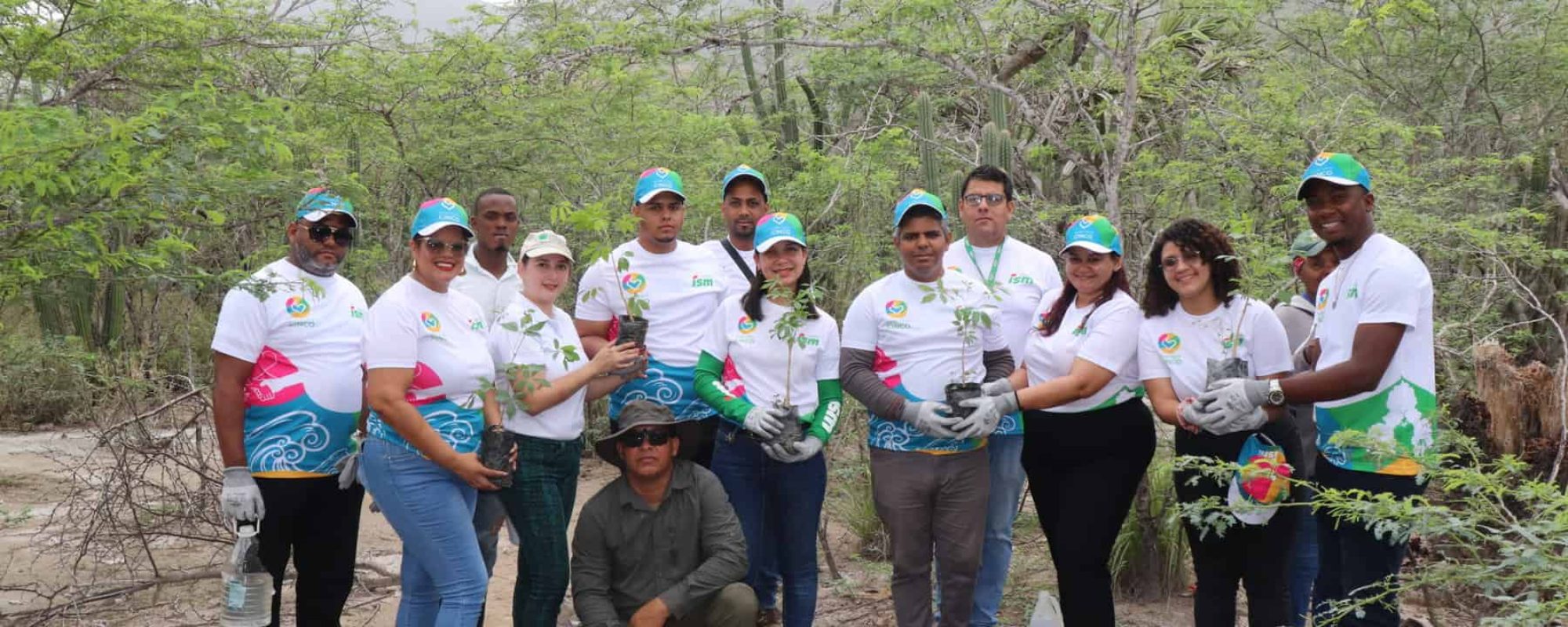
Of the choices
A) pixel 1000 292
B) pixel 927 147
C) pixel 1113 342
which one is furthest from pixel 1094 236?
pixel 927 147

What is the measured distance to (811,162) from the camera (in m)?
8.42

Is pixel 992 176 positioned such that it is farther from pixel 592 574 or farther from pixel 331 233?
pixel 331 233

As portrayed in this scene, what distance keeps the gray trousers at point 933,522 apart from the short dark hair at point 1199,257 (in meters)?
0.81

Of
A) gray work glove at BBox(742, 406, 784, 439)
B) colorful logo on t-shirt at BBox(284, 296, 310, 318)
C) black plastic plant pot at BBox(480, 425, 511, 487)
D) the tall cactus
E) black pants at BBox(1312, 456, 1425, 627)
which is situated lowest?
black pants at BBox(1312, 456, 1425, 627)

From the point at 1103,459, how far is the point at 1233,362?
0.58 meters

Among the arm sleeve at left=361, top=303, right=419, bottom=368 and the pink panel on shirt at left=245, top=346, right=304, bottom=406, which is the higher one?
the arm sleeve at left=361, top=303, right=419, bottom=368

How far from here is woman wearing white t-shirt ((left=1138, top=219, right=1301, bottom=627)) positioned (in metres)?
3.79

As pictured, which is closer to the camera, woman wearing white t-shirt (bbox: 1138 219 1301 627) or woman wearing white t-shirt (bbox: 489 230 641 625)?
woman wearing white t-shirt (bbox: 1138 219 1301 627)

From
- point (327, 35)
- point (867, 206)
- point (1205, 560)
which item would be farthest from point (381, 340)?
point (327, 35)

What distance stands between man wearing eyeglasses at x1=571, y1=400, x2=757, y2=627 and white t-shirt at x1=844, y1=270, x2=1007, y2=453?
68 cm

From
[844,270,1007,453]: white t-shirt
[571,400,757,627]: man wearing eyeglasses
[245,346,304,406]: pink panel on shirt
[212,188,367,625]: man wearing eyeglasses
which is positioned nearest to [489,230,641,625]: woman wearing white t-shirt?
[571,400,757,627]: man wearing eyeglasses

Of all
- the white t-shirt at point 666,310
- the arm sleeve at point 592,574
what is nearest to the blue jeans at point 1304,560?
the white t-shirt at point 666,310

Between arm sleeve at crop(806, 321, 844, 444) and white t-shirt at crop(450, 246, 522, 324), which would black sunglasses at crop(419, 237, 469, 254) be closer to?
white t-shirt at crop(450, 246, 522, 324)

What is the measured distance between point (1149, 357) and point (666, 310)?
5.82 ft
